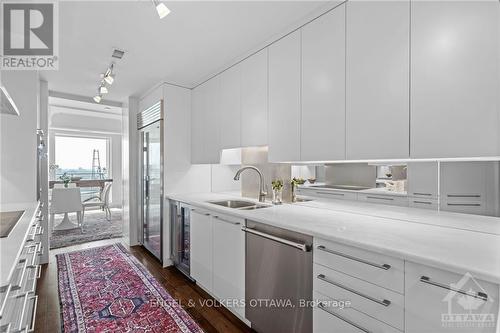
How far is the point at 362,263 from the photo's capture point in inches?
47.3

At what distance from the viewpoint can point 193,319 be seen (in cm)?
206

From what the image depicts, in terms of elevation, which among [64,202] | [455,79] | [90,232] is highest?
[455,79]

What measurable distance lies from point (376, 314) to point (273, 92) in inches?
71.0

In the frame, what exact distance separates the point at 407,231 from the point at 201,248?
1871 millimetres

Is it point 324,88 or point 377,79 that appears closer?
point 377,79

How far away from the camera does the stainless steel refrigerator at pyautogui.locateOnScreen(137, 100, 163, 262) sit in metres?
3.28

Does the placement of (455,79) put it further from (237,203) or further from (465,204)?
(237,203)

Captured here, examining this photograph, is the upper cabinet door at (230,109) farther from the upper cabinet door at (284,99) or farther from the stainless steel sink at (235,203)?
the stainless steel sink at (235,203)

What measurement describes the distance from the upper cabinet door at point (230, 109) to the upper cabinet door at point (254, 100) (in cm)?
9

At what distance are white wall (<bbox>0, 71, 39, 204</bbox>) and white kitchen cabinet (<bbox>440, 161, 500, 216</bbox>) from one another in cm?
433

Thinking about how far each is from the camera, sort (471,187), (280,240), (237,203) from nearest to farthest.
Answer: (280,240) < (471,187) < (237,203)

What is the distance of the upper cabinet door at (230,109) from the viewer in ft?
8.77

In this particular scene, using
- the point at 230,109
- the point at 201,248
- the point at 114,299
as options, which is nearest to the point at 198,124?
the point at 230,109

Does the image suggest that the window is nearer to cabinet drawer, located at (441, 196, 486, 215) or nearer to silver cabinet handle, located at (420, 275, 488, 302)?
silver cabinet handle, located at (420, 275, 488, 302)
